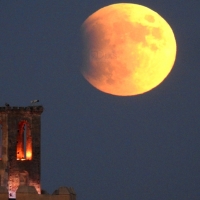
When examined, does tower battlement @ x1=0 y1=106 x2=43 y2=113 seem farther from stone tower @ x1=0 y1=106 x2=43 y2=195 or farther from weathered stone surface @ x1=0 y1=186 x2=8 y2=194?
weathered stone surface @ x1=0 y1=186 x2=8 y2=194

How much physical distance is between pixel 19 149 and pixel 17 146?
41cm

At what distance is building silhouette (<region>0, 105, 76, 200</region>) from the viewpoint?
8112 centimetres

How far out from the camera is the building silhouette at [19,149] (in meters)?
81.1

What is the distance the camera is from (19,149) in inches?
3295

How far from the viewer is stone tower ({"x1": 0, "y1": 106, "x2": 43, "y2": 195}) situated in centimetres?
8144

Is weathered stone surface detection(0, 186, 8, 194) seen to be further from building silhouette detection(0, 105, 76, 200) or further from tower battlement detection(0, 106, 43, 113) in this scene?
tower battlement detection(0, 106, 43, 113)

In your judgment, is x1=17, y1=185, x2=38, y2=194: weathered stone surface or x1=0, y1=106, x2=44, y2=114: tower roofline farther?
x1=0, y1=106, x2=44, y2=114: tower roofline

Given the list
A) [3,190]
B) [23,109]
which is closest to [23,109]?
[23,109]

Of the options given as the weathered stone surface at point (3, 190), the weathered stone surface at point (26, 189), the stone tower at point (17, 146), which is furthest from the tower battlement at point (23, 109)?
the weathered stone surface at point (26, 189)

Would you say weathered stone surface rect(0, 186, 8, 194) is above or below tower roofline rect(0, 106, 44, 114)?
below

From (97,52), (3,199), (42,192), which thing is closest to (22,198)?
(3,199)

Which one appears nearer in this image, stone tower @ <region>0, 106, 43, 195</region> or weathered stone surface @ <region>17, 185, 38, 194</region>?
weathered stone surface @ <region>17, 185, 38, 194</region>

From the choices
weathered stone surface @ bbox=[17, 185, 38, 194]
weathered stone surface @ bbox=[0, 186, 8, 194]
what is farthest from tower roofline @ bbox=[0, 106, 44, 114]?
weathered stone surface @ bbox=[17, 185, 38, 194]

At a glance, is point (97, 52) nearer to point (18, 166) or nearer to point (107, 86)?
point (107, 86)
